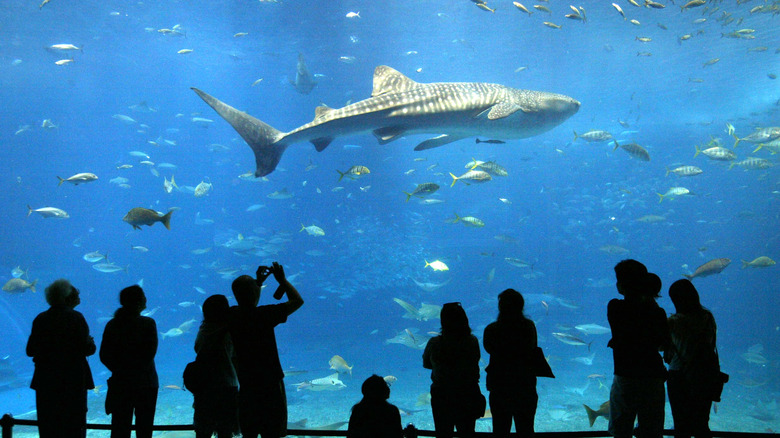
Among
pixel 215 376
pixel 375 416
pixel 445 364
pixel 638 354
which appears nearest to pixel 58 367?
pixel 215 376

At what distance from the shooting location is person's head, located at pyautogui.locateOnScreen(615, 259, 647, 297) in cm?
266

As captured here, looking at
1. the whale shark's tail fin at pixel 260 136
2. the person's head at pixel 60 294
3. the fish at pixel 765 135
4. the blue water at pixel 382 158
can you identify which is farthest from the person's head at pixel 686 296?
the fish at pixel 765 135

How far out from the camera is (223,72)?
1261 inches

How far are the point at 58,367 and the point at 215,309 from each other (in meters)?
1.24

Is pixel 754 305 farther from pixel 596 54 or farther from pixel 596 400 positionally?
pixel 596 400

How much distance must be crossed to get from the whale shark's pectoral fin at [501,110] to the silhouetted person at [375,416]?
5.09 m

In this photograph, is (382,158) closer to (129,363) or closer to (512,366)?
(129,363)

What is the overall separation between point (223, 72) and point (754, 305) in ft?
154

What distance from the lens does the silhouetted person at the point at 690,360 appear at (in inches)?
106

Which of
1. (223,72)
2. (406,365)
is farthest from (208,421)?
(223,72)

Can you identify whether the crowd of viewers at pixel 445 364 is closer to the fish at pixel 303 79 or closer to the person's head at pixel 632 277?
the person's head at pixel 632 277

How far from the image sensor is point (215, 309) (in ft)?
8.87

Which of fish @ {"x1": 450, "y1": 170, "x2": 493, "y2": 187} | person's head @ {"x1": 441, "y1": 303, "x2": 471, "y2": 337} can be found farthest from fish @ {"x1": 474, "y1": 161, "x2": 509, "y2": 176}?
person's head @ {"x1": 441, "y1": 303, "x2": 471, "y2": 337}

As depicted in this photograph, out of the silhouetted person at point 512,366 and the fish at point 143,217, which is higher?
the fish at point 143,217
